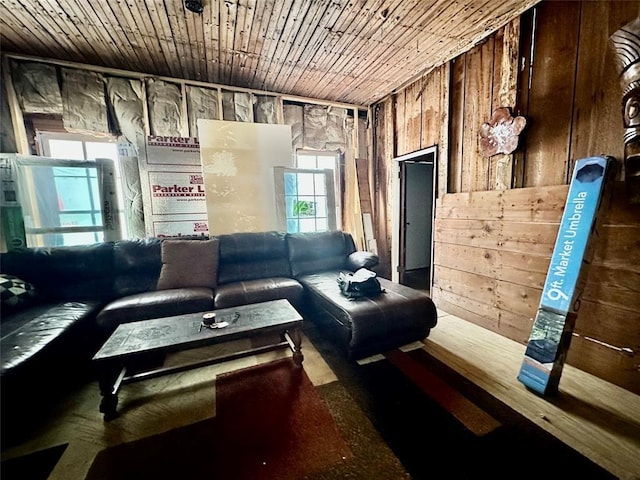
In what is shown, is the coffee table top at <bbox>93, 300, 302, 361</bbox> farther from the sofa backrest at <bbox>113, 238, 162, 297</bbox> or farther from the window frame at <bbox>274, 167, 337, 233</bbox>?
the window frame at <bbox>274, 167, 337, 233</bbox>

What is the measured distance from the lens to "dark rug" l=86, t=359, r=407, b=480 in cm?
115

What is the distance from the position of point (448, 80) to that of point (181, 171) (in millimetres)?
3277

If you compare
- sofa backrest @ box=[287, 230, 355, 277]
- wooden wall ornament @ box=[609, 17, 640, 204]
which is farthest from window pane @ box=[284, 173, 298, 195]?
wooden wall ornament @ box=[609, 17, 640, 204]

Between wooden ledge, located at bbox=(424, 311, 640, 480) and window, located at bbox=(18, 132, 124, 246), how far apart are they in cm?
390

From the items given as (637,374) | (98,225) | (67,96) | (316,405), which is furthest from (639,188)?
(67,96)

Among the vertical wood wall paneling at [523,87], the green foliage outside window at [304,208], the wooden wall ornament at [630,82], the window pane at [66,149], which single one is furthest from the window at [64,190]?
the wooden wall ornament at [630,82]

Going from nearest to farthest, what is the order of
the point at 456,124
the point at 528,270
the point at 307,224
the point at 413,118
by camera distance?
the point at 528,270 < the point at 456,124 < the point at 413,118 < the point at 307,224

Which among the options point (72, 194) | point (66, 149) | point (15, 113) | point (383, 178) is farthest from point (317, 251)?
point (15, 113)

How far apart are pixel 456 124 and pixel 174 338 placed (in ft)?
10.5

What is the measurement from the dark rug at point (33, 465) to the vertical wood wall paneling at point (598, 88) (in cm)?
353

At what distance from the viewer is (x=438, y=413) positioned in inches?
57.3

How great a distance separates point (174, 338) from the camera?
5.09 feet

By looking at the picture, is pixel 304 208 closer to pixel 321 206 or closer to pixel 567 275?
pixel 321 206

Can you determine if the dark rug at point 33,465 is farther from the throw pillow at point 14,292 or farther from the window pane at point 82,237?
the window pane at point 82,237
